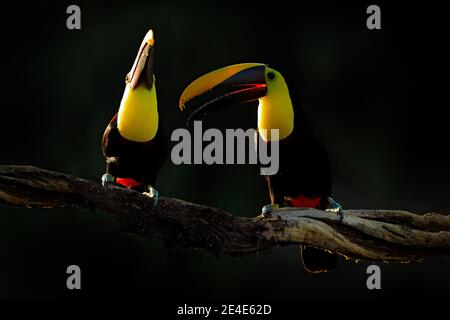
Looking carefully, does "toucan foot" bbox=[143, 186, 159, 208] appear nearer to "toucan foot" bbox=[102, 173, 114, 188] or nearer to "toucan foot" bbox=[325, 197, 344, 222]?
"toucan foot" bbox=[102, 173, 114, 188]

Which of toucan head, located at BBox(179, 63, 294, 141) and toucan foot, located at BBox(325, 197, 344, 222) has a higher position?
toucan head, located at BBox(179, 63, 294, 141)

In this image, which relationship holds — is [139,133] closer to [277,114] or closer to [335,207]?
[277,114]

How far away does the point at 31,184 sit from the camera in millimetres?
2436

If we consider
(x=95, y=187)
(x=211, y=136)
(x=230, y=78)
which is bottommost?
(x=95, y=187)

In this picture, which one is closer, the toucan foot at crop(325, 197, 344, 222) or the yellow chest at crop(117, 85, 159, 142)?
the toucan foot at crop(325, 197, 344, 222)

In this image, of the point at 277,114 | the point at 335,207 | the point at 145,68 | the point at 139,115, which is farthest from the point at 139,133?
the point at 335,207

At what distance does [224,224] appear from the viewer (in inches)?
101

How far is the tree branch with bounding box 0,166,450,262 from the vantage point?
2.46 metres

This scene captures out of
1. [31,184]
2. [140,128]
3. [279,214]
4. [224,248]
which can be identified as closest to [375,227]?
[279,214]

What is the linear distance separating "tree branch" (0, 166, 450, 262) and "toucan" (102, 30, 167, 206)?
31cm

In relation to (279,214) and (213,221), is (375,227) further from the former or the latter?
(213,221)

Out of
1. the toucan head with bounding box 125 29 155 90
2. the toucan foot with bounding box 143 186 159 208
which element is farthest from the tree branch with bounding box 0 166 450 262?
the toucan head with bounding box 125 29 155 90

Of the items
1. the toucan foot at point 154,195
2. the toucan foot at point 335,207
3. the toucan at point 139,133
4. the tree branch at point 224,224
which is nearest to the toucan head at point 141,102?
the toucan at point 139,133

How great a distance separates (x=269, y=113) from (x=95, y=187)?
3.08 feet
